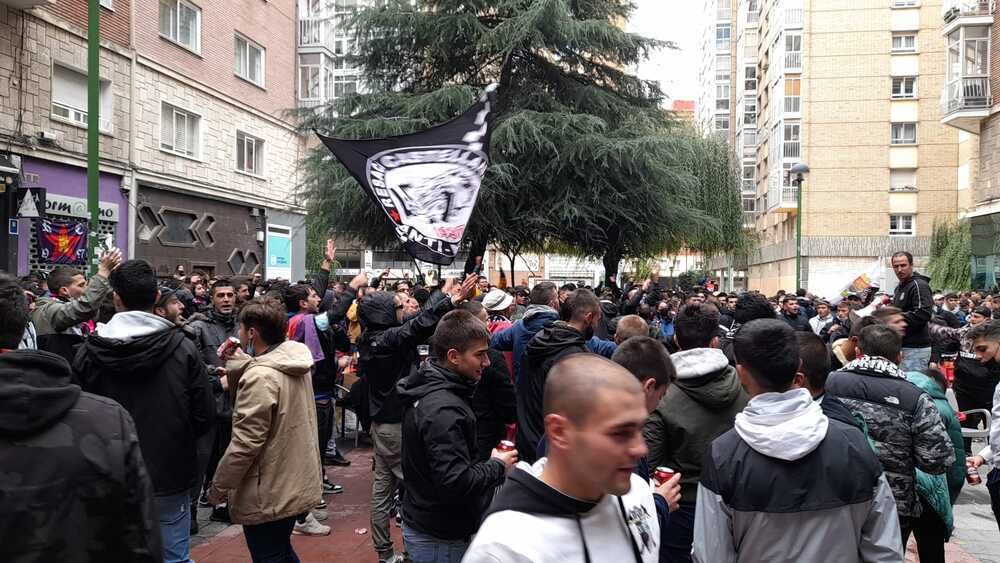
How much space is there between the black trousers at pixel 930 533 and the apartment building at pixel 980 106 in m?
25.5

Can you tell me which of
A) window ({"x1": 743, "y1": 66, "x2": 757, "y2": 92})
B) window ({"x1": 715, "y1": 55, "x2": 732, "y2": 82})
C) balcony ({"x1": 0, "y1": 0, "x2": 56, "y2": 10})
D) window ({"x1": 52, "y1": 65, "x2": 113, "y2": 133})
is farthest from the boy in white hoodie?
window ({"x1": 715, "y1": 55, "x2": 732, "y2": 82})

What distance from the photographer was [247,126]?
2280 centimetres

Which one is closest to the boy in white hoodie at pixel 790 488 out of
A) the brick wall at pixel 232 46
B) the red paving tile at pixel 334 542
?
the red paving tile at pixel 334 542

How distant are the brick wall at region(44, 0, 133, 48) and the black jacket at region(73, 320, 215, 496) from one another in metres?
14.2

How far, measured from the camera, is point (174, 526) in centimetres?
416

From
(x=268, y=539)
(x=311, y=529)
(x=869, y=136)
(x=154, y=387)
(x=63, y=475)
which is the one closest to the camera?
(x=63, y=475)

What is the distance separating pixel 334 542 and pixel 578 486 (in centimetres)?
470

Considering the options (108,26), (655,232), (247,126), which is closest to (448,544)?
(655,232)

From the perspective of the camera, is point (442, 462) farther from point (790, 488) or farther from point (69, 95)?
point (69, 95)

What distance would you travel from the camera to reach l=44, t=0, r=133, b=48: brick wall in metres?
15.6

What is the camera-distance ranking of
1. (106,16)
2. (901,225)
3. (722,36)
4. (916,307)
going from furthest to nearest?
(722,36)
(901,225)
(106,16)
(916,307)

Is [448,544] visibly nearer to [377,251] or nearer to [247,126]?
[377,251]

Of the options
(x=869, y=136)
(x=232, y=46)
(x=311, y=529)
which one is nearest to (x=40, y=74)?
(x=232, y=46)

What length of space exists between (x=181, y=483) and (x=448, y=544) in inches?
61.8
